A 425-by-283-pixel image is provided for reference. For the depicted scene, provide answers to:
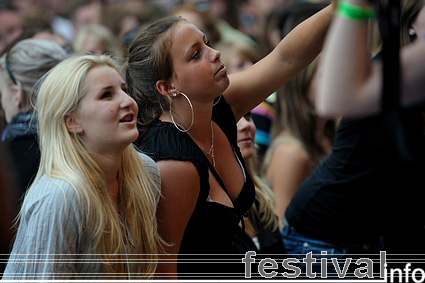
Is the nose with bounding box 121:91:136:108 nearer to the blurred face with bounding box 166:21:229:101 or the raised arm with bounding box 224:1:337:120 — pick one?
the blurred face with bounding box 166:21:229:101

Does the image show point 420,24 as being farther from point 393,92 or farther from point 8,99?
point 8,99

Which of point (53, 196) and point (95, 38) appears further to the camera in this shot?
point (95, 38)

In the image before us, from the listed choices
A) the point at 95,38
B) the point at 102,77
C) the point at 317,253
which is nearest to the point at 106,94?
the point at 102,77

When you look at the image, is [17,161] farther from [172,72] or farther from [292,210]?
[292,210]

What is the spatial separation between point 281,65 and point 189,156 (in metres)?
0.51

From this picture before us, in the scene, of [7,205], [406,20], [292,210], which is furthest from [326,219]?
[7,205]

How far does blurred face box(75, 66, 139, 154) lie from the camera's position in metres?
1.88

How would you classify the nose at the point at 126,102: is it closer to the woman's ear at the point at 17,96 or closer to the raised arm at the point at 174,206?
the raised arm at the point at 174,206

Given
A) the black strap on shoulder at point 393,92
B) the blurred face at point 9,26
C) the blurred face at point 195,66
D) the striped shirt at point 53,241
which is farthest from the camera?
the blurred face at point 9,26

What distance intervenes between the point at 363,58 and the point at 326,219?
1.75m

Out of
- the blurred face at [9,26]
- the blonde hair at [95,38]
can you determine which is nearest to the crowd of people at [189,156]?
the blonde hair at [95,38]

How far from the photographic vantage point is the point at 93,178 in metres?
1.85

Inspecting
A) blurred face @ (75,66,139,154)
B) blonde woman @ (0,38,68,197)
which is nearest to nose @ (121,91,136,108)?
blurred face @ (75,66,139,154)

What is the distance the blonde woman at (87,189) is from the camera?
177 centimetres
